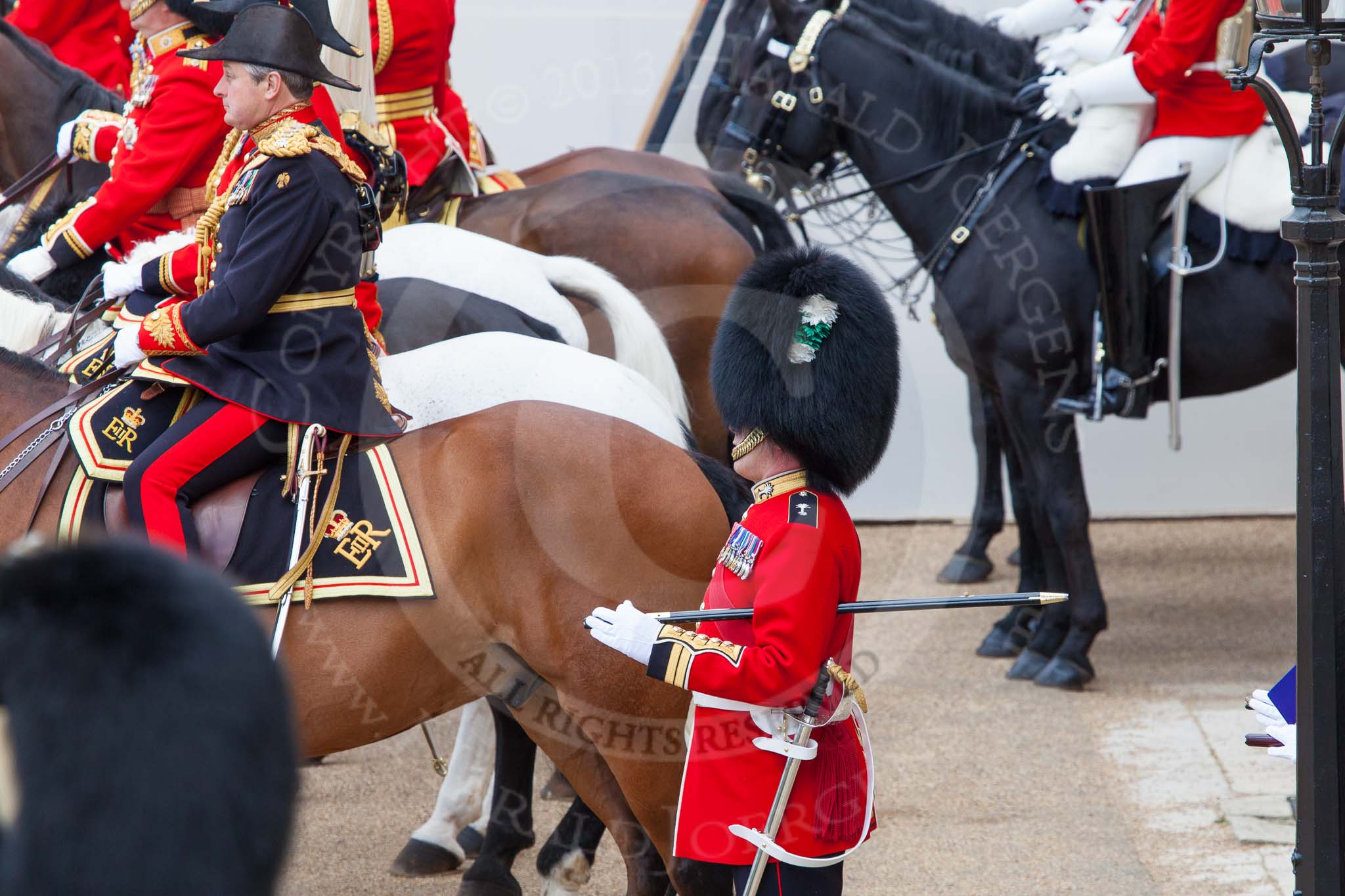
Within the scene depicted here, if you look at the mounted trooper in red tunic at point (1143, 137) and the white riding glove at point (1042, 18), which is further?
the white riding glove at point (1042, 18)

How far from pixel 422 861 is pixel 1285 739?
2178mm

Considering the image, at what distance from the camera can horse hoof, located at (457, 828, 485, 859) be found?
3.83 m

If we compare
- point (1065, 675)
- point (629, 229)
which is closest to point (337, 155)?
point (629, 229)

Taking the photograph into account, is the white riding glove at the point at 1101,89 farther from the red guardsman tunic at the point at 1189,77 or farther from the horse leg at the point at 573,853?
the horse leg at the point at 573,853

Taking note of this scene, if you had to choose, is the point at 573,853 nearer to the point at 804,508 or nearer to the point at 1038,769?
the point at 804,508

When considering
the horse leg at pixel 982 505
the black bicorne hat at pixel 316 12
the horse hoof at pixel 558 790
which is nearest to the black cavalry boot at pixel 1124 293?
the horse leg at pixel 982 505

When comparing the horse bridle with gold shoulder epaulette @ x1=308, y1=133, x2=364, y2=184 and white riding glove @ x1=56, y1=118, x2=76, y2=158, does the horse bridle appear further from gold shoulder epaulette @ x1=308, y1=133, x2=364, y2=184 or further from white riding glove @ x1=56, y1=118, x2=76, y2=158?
gold shoulder epaulette @ x1=308, y1=133, x2=364, y2=184

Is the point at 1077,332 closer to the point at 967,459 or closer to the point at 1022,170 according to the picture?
the point at 1022,170

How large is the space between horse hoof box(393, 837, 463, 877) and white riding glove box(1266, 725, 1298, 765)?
6.92 feet

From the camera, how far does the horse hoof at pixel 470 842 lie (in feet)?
12.6

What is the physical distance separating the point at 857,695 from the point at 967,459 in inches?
201

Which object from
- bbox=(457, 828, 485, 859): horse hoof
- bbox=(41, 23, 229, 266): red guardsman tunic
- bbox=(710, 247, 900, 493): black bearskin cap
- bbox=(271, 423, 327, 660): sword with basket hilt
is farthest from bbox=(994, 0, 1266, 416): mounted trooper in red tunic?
bbox=(271, 423, 327, 660): sword with basket hilt

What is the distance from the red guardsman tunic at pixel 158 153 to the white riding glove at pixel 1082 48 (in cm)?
304

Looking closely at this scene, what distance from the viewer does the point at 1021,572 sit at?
18.9ft
